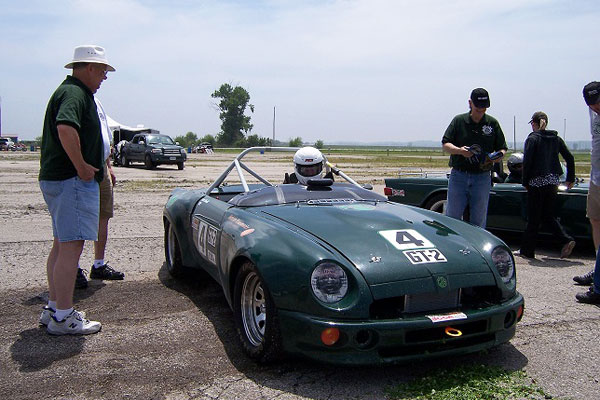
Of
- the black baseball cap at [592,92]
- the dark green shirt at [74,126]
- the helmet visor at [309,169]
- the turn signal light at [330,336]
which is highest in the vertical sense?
the black baseball cap at [592,92]

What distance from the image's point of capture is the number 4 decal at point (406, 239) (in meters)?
3.19

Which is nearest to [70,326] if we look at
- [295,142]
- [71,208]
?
[71,208]

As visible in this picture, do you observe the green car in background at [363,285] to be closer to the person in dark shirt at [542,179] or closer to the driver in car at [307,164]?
the driver in car at [307,164]

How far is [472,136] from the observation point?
19.5ft

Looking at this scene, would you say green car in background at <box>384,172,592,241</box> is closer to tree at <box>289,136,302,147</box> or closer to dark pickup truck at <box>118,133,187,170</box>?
dark pickup truck at <box>118,133,187,170</box>

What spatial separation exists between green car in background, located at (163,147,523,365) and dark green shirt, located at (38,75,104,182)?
1.07m

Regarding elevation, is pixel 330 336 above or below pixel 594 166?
below

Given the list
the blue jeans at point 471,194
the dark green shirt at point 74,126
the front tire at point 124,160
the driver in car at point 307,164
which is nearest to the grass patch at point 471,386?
the driver in car at point 307,164

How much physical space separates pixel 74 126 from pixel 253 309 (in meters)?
1.61

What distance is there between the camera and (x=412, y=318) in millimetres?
2846

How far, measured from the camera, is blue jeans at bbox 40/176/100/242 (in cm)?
366

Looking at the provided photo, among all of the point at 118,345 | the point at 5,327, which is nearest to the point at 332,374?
the point at 118,345

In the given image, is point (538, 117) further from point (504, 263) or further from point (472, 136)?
point (504, 263)

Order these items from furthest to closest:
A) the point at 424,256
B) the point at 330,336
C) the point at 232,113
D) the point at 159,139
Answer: the point at 232,113, the point at 159,139, the point at 424,256, the point at 330,336
